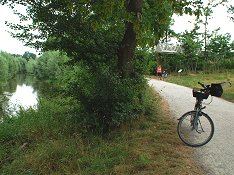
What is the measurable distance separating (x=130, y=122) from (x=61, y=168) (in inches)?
104

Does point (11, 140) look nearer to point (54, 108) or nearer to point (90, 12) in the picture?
point (54, 108)

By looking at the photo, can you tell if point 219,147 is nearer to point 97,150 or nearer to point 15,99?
point 97,150

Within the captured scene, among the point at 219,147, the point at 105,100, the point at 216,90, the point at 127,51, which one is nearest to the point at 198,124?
the point at 219,147

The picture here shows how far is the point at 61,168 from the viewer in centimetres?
725

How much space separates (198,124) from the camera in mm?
7961

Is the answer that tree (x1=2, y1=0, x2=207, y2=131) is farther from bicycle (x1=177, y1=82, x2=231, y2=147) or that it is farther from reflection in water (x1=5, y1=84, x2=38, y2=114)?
reflection in water (x1=5, y1=84, x2=38, y2=114)

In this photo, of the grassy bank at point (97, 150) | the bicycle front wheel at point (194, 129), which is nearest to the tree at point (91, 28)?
the grassy bank at point (97, 150)

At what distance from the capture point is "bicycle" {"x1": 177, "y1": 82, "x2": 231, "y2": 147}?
782 centimetres

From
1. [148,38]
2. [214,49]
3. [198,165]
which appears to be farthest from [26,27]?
[214,49]

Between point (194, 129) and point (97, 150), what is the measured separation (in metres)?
2.31

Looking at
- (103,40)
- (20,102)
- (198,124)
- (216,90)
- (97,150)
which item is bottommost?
(20,102)

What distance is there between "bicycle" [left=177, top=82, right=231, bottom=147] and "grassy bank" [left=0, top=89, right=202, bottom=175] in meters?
0.29

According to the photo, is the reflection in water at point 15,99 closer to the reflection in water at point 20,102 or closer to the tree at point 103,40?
the reflection in water at point 20,102

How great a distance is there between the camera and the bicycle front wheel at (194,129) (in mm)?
7832
